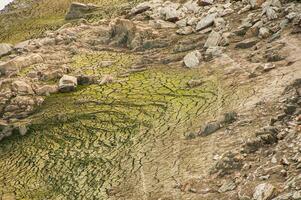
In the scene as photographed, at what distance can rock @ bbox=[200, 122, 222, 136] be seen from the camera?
19.5 m

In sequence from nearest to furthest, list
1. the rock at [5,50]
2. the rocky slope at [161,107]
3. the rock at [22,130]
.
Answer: the rocky slope at [161,107] → the rock at [22,130] → the rock at [5,50]

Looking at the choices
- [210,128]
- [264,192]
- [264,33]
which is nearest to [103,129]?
[210,128]

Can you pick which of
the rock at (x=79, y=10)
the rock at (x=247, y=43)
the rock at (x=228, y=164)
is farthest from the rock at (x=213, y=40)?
the rock at (x=79, y=10)

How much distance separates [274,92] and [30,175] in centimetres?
1116

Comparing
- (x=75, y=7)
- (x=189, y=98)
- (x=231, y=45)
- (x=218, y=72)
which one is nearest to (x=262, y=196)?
(x=189, y=98)

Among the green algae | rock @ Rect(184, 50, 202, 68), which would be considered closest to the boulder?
rock @ Rect(184, 50, 202, 68)

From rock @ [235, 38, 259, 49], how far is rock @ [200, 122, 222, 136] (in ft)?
29.2

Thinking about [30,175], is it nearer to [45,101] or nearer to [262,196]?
[45,101]

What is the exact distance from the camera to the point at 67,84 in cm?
2906

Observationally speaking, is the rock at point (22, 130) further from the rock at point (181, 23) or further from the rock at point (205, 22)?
the rock at point (181, 23)

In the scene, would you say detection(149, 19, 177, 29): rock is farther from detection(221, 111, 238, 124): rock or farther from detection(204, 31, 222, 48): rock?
detection(221, 111, 238, 124): rock

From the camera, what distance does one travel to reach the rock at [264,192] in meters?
13.2

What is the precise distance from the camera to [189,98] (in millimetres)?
24312

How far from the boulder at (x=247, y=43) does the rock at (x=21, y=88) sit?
1223 cm
